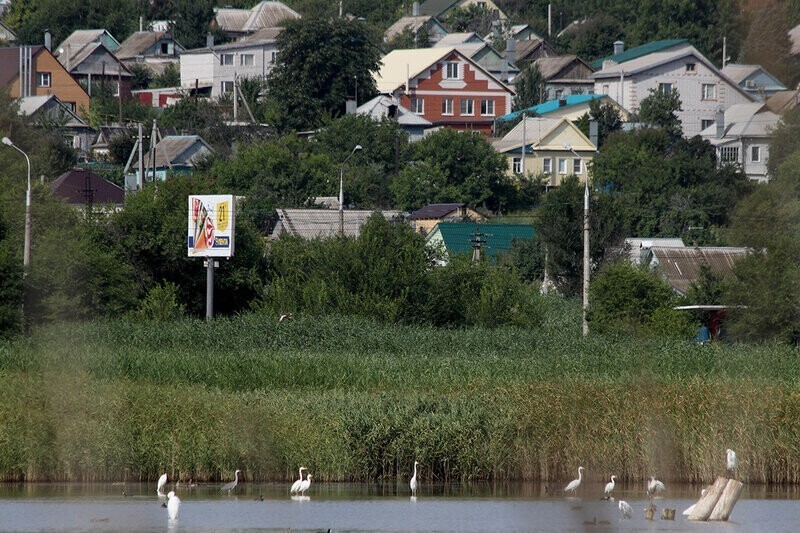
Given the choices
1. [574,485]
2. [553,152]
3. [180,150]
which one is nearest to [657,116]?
[553,152]

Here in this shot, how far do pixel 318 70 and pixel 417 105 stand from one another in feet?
33.8

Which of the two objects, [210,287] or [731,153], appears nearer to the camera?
[210,287]

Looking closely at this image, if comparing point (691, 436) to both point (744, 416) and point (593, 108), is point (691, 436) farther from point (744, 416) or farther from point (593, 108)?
point (593, 108)

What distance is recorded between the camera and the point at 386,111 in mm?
78062

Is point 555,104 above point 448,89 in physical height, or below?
below

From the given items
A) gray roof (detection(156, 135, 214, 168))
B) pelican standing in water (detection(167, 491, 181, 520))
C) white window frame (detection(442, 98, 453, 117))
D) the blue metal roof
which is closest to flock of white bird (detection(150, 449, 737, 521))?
pelican standing in water (detection(167, 491, 181, 520))

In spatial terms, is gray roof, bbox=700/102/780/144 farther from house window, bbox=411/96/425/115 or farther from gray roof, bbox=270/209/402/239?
house window, bbox=411/96/425/115

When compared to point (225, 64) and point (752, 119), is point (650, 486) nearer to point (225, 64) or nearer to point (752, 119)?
point (752, 119)

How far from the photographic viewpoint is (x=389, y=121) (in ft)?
243

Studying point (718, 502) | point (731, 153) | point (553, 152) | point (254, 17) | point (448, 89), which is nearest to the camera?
point (718, 502)

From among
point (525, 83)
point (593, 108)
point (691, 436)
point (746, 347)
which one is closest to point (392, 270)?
point (746, 347)

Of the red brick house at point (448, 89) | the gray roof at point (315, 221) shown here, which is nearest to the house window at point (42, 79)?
the red brick house at point (448, 89)

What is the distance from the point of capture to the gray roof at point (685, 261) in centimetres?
4828

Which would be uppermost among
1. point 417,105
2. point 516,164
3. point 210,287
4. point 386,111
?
point 417,105
